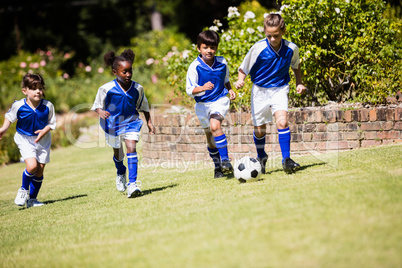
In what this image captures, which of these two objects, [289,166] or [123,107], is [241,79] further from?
[123,107]

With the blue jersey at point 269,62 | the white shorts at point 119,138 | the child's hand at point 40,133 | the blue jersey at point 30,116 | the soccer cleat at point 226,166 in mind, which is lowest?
the soccer cleat at point 226,166

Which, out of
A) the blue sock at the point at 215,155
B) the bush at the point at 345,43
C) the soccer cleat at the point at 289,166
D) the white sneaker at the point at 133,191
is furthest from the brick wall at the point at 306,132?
the white sneaker at the point at 133,191

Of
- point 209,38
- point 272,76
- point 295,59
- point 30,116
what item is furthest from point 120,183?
point 295,59

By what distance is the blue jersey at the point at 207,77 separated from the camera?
587 cm

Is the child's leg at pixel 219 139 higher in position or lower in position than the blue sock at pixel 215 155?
higher

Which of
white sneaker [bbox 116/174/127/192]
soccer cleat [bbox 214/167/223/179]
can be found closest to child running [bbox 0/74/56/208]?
white sneaker [bbox 116/174/127/192]

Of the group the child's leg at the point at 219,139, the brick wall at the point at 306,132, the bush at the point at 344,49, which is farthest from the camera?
the bush at the point at 344,49

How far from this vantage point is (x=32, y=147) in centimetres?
621

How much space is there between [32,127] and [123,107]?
1.36 meters

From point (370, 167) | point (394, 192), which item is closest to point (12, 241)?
point (394, 192)

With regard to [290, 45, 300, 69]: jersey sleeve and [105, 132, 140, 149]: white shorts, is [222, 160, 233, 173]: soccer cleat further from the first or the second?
[290, 45, 300, 69]: jersey sleeve

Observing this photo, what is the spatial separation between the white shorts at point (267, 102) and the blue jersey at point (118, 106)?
1.49 m

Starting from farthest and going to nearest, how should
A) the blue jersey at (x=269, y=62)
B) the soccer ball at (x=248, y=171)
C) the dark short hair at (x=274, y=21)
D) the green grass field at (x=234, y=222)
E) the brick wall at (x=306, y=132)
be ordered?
the brick wall at (x=306, y=132)
the blue jersey at (x=269, y=62)
the dark short hair at (x=274, y=21)
the soccer ball at (x=248, y=171)
the green grass field at (x=234, y=222)

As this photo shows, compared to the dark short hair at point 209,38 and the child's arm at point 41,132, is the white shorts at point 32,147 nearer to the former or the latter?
the child's arm at point 41,132
